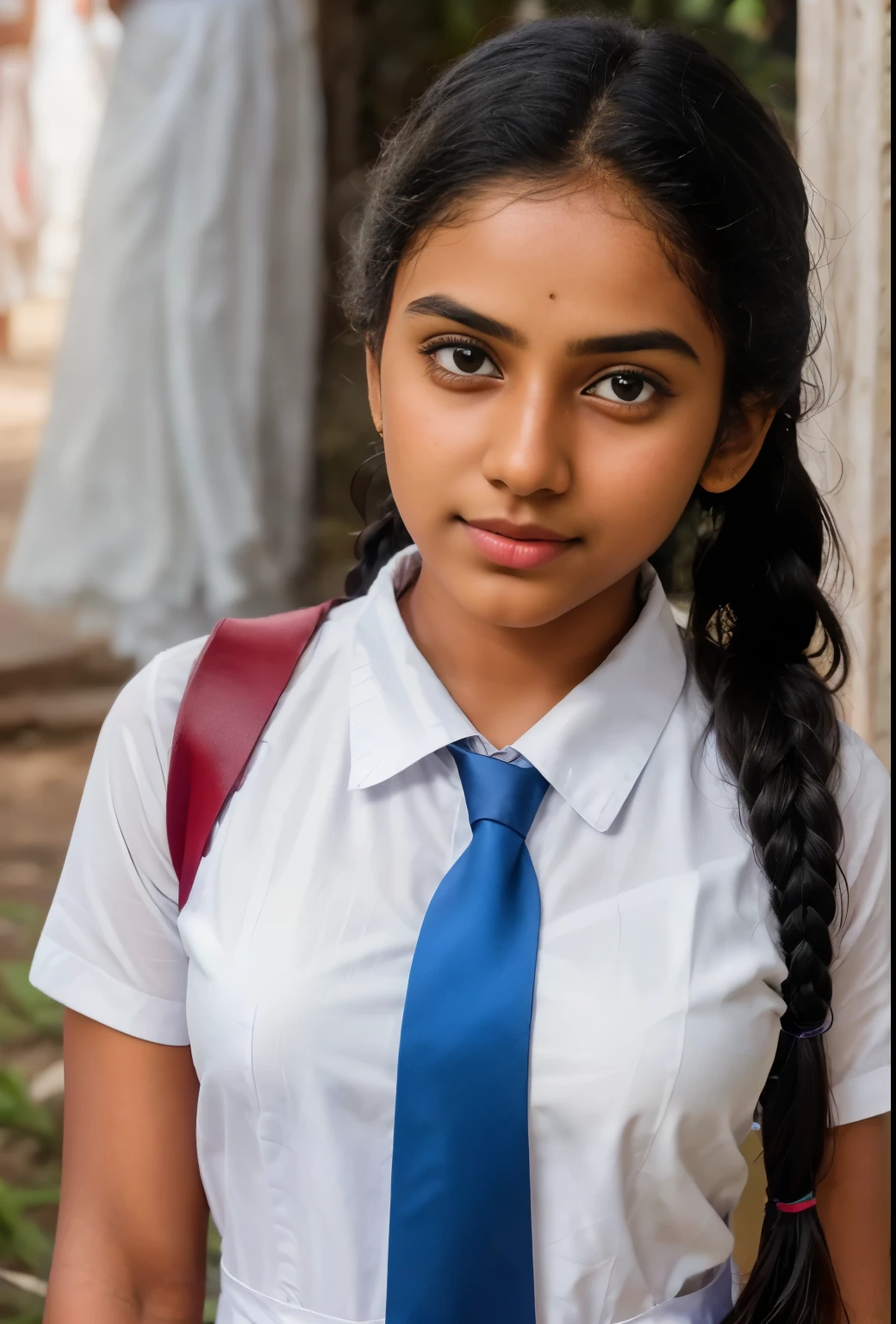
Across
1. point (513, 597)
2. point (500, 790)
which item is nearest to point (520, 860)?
point (500, 790)

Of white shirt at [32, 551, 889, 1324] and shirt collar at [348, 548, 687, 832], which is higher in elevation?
shirt collar at [348, 548, 687, 832]

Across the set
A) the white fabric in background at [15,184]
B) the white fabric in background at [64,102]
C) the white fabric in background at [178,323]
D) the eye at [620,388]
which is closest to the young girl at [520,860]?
the eye at [620,388]

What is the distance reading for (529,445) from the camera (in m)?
0.81

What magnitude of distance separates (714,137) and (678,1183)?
601 millimetres

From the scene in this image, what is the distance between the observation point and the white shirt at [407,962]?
2.85 ft

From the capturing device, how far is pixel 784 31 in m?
2.98

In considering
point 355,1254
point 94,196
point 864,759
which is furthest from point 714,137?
point 94,196

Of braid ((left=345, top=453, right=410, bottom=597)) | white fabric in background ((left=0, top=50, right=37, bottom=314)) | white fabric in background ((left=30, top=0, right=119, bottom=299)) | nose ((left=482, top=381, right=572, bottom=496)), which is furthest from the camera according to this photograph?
white fabric in background ((left=0, top=50, right=37, bottom=314))

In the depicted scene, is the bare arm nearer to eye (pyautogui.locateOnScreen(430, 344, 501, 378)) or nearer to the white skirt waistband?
the white skirt waistband

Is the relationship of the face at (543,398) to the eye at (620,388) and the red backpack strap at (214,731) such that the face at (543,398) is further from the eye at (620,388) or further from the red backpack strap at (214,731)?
the red backpack strap at (214,731)

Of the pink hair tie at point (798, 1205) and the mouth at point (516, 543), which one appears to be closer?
the mouth at point (516, 543)

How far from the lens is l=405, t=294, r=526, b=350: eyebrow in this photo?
0.82 metres

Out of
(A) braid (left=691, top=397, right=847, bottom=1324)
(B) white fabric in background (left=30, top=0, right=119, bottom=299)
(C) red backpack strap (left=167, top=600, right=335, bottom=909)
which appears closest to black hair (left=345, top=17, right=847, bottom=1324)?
(A) braid (left=691, top=397, right=847, bottom=1324)

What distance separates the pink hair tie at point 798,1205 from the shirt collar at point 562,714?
0.28 m
